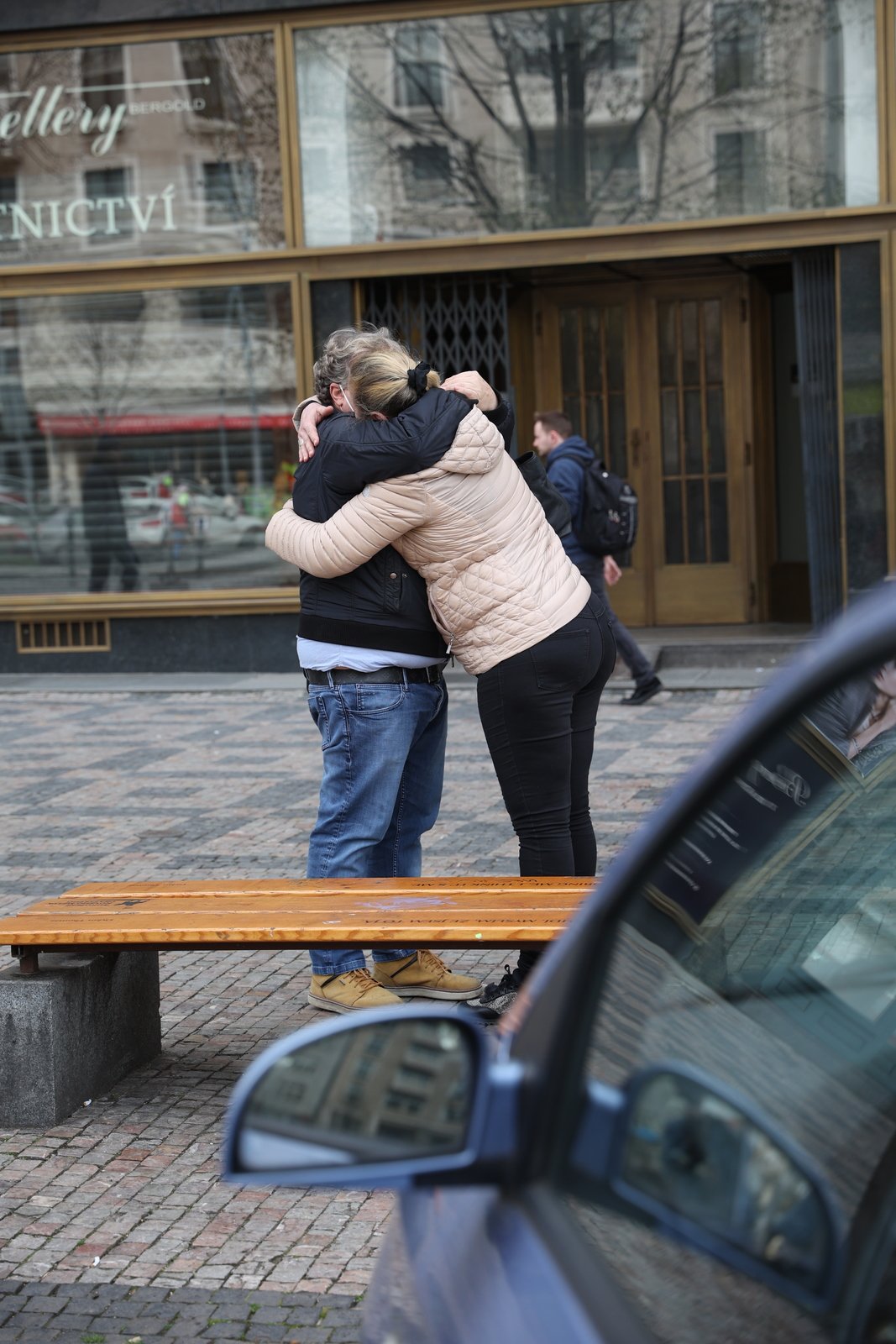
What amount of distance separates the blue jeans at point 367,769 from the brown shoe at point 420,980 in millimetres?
137

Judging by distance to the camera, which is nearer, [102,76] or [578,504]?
[578,504]

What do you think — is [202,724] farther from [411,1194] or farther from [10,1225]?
[411,1194]

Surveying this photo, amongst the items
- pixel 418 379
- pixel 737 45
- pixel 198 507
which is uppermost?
pixel 737 45

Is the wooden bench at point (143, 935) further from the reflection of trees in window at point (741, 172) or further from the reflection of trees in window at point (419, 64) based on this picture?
the reflection of trees in window at point (419, 64)

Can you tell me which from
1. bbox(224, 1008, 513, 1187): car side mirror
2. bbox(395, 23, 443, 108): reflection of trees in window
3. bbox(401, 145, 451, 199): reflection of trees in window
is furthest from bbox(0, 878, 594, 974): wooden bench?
bbox(395, 23, 443, 108): reflection of trees in window

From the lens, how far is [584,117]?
11.9 meters

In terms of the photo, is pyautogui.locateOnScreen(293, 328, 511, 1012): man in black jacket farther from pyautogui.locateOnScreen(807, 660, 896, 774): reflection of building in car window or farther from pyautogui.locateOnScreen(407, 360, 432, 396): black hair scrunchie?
pyautogui.locateOnScreen(807, 660, 896, 774): reflection of building in car window

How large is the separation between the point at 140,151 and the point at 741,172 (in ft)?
14.6

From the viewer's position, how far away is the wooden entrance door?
1335 centimetres

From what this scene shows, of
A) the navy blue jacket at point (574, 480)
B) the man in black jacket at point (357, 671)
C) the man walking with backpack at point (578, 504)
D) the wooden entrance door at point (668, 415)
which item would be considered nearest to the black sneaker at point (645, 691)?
the man walking with backpack at point (578, 504)

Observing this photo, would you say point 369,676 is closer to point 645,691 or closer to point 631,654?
point 631,654

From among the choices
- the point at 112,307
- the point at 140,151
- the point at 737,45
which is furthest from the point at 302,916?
the point at 140,151

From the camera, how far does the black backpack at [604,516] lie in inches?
390

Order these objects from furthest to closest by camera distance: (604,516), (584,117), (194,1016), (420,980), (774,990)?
(584,117)
(604,516)
(194,1016)
(420,980)
(774,990)
